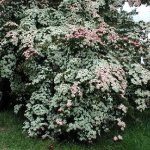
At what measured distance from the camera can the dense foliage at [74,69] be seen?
9.81 meters

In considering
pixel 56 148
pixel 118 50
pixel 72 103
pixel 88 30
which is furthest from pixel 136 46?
pixel 56 148

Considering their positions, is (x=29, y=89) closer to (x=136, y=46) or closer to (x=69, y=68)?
(x=69, y=68)

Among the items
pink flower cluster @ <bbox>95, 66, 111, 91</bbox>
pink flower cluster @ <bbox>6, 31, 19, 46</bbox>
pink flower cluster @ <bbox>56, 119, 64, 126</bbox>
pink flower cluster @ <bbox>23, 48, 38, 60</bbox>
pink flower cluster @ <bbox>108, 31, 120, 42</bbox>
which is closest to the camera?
pink flower cluster @ <bbox>95, 66, 111, 91</bbox>

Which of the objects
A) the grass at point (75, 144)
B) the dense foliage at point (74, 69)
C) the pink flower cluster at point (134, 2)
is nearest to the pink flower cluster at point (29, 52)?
the dense foliage at point (74, 69)

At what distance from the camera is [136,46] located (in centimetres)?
1088

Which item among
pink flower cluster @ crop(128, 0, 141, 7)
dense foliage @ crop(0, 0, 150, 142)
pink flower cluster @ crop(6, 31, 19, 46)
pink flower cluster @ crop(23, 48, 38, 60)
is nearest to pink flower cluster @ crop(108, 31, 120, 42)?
dense foliage @ crop(0, 0, 150, 142)

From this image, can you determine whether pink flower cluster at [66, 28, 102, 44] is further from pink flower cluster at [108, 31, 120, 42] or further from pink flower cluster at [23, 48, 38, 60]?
pink flower cluster at [23, 48, 38, 60]

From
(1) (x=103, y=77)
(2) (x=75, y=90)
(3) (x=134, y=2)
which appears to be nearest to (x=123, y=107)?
(1) (x=103, y=77)

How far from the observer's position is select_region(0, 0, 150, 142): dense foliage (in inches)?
386

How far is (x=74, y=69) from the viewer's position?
10148 mm

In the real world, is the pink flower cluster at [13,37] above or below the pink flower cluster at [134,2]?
below

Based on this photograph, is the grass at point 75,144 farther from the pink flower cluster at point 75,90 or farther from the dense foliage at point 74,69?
the pink flower cluster at point 75,90

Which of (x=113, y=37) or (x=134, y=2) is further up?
(x=134, y=2)

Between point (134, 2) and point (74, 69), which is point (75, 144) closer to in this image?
point (74, 69)
